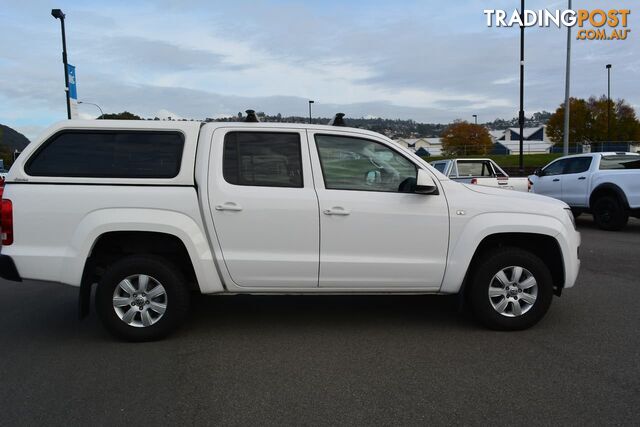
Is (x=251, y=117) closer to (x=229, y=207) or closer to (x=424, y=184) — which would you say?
(x=229, y=207)

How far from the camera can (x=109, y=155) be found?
4.85 metres

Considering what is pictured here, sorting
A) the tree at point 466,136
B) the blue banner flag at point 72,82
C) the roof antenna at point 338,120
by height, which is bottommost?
the roof antenna at point 338,120

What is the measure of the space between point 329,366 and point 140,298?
1784 mm

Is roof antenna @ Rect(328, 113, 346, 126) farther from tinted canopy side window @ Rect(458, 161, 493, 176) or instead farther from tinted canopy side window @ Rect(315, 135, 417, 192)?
tinted canopy side window @ Rect(458, 161, 493, 176)

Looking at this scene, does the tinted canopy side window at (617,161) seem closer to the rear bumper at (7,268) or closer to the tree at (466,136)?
the rear bumper at (7,268)

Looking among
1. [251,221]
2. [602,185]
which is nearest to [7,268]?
[251,221]

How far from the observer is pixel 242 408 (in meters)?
3.58

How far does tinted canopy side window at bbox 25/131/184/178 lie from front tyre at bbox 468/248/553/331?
292cm

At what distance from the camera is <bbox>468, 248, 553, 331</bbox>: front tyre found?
16.3 ft

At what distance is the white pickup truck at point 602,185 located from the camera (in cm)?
1155

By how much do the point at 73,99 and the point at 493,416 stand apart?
18432 mm

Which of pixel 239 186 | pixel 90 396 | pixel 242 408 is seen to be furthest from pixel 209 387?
pixel 239 186

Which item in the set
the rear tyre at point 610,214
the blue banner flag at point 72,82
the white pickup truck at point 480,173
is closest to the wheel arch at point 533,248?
the rear tyre at point 610,214

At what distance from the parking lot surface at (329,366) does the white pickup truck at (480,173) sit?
887 centimetres
